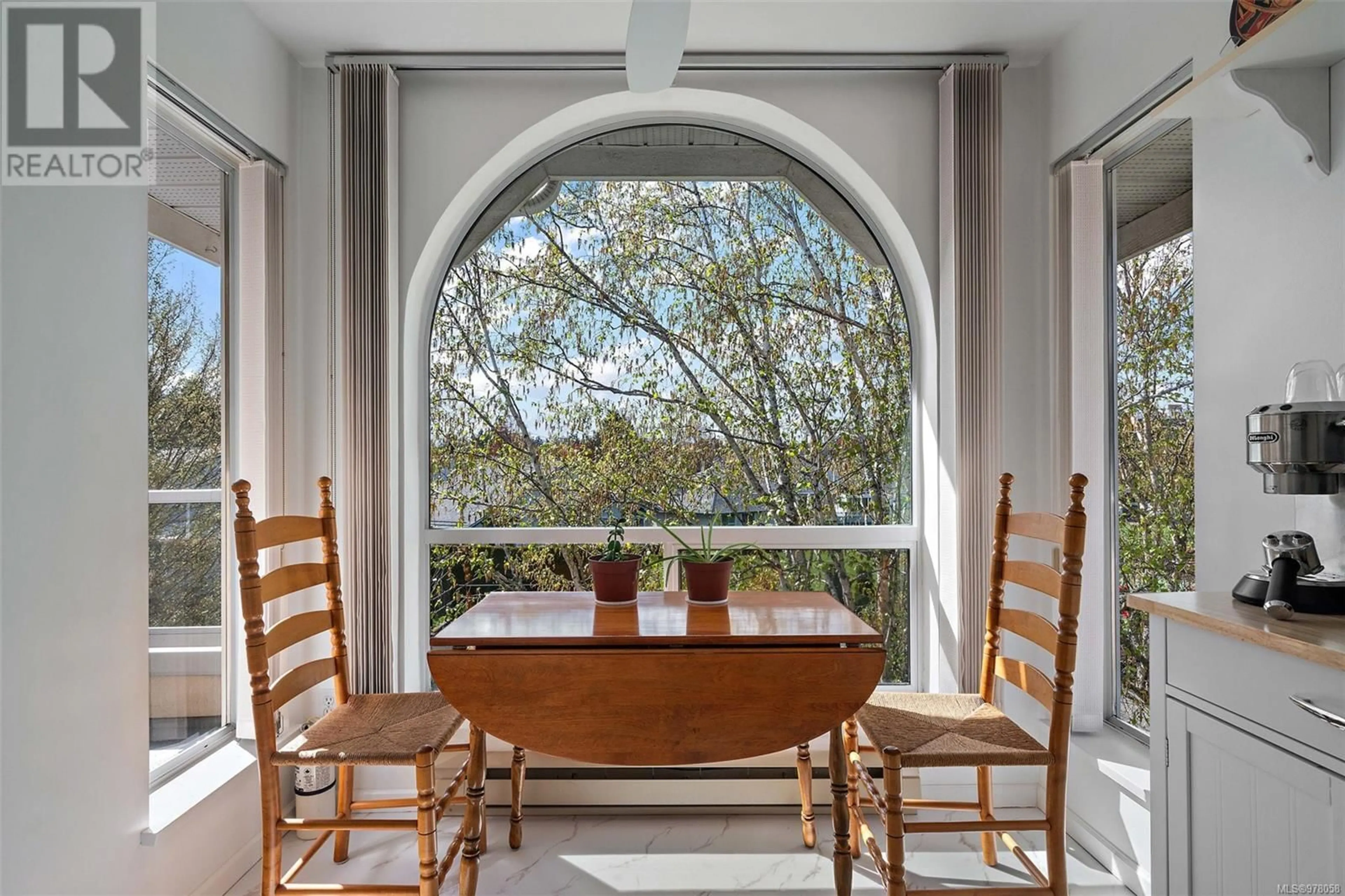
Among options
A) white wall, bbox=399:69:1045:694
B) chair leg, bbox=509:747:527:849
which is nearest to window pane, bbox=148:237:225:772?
white wall, bbox=399:69:1045:694

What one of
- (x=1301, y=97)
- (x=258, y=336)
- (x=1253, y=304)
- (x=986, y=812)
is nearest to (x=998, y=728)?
(x=986, y=812)

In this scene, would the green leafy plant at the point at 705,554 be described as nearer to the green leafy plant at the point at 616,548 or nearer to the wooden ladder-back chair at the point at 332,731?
the green leafy plant at the point at 616,548

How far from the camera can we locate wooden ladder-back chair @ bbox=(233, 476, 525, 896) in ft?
6.09

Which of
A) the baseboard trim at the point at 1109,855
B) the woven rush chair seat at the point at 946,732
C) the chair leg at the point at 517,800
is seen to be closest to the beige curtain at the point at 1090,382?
the baseboard trim at the point at 1109,855

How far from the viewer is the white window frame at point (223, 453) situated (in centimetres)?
213

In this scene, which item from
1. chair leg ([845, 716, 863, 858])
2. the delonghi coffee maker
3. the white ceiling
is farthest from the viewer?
the white ceiling

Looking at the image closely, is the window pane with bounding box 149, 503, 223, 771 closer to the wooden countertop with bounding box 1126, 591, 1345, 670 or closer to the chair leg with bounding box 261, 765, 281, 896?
the chair leg with bounding box 261, 765, 281, 896

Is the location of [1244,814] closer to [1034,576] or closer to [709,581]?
[1034,576]

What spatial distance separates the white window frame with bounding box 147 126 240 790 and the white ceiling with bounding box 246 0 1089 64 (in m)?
0.48

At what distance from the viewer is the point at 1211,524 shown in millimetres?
1851

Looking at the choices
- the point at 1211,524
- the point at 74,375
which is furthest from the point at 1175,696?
the point at 74,375

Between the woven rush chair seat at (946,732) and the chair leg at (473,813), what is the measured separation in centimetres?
99

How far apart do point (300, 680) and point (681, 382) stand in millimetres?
1554

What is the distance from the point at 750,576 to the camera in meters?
2.88
